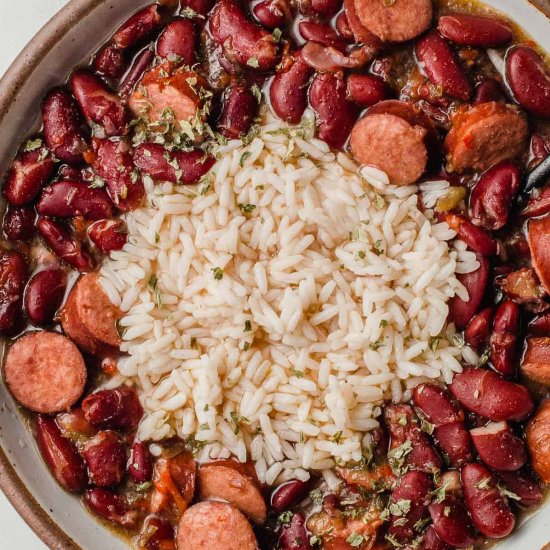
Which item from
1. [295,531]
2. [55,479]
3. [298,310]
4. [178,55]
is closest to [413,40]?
[178,55]

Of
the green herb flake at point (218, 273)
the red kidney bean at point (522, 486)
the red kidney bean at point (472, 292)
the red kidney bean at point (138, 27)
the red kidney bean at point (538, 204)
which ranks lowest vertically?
the red kidney bean at point (522, 486)

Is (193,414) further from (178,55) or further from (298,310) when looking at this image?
(178,55)

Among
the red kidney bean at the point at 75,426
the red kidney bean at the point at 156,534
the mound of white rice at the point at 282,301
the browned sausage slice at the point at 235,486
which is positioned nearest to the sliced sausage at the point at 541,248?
the mound of white rice at the point at 282,301

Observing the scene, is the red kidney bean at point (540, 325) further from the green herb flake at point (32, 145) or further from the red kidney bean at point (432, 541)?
the green herb flake at point (32, 145)

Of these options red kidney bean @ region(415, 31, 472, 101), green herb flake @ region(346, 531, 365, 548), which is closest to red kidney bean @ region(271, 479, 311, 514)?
green herb flake @ region(346, 531, 365, 548)

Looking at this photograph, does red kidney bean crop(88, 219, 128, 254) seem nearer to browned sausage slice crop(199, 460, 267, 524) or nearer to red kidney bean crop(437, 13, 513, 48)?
browned sausage slice crop(199, 460, 267, 524)

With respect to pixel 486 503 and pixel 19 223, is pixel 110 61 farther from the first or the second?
pixel 486 503
